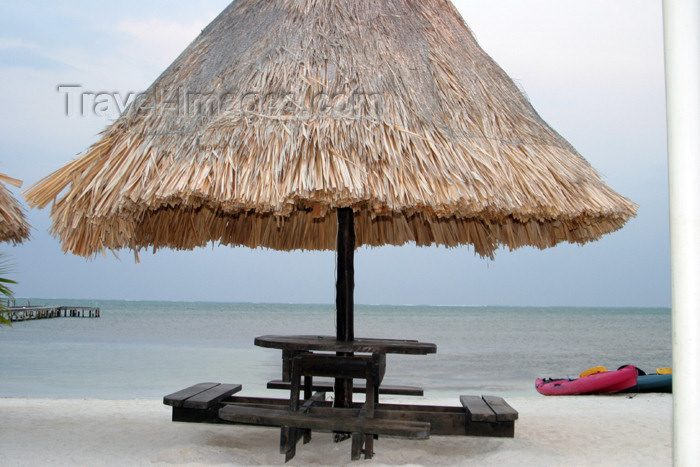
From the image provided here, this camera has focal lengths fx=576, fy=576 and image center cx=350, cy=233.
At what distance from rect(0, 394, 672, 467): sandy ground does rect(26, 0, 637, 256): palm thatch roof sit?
1.29 meters

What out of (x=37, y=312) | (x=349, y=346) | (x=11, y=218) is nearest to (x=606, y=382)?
(x=349, y=346)

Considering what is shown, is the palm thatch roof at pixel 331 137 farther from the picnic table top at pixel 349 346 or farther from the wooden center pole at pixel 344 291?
the picnic table top at pixel 349 346

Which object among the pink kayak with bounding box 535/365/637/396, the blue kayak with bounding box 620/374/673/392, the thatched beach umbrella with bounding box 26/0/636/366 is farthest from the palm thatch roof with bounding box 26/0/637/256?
the blue kayak with bounding box 620/374/673/392

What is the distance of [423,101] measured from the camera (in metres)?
3.15

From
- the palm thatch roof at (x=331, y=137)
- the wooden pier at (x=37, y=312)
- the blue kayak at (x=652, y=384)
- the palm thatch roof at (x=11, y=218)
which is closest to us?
the palm thatch roof at (x=331, y=137)

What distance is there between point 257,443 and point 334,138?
2162 mm

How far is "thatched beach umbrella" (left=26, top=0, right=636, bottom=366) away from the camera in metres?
2.73

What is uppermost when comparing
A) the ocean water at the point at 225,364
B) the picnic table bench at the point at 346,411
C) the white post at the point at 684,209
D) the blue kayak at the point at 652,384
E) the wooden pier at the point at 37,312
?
the white post at the point at 684,209

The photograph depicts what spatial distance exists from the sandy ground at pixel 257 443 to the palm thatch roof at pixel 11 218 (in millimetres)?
1433

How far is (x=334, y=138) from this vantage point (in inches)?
109

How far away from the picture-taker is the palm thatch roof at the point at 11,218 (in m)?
4.15

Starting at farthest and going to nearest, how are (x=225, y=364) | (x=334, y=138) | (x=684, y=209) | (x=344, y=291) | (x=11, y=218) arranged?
(x=225, y=364), (x=11, y=218), (x=344, y=291), (x=334, y=138), (x=684, y=209)

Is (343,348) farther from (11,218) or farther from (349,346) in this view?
(11,218)

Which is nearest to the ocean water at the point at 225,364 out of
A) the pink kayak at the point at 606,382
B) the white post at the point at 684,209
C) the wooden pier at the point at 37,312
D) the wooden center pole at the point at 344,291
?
the pink kayak at the point at 606,382
